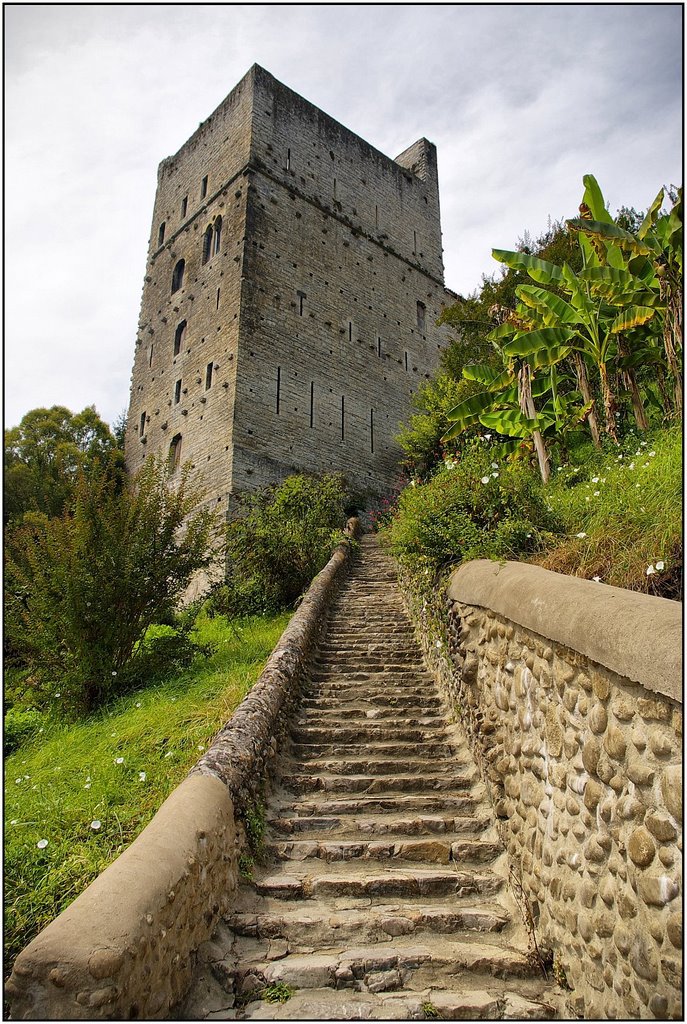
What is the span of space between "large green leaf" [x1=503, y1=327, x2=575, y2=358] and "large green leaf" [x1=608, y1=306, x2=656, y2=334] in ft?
1.81

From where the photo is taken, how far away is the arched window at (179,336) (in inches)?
789

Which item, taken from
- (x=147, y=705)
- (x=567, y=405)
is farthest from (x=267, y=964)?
(x=567, y=405)

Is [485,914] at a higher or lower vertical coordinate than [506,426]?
lower

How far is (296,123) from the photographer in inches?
815

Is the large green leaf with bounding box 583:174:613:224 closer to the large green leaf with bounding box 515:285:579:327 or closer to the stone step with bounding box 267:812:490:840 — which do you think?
the large green leaf with bounding box 515:285:579:327

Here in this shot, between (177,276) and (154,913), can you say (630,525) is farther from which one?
(177,276)

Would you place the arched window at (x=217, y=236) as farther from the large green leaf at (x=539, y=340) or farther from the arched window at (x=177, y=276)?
the large green leaf at (x=539, y=340)

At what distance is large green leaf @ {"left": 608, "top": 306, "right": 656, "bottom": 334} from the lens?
A: 21.5ft

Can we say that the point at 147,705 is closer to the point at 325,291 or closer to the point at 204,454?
the point at 204,454

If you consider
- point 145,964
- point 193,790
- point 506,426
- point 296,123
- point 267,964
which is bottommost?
point 267,964

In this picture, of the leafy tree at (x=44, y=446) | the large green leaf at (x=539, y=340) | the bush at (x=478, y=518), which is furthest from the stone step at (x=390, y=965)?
the leafy tree at (x=44, y=446)

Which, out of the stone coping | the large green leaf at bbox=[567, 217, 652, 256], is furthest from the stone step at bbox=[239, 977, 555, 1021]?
the large green leaf at bbox=[567, 217, 652, 256]

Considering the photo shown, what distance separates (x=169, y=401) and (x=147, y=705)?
552 inches

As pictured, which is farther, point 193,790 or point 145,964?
point 193,790
